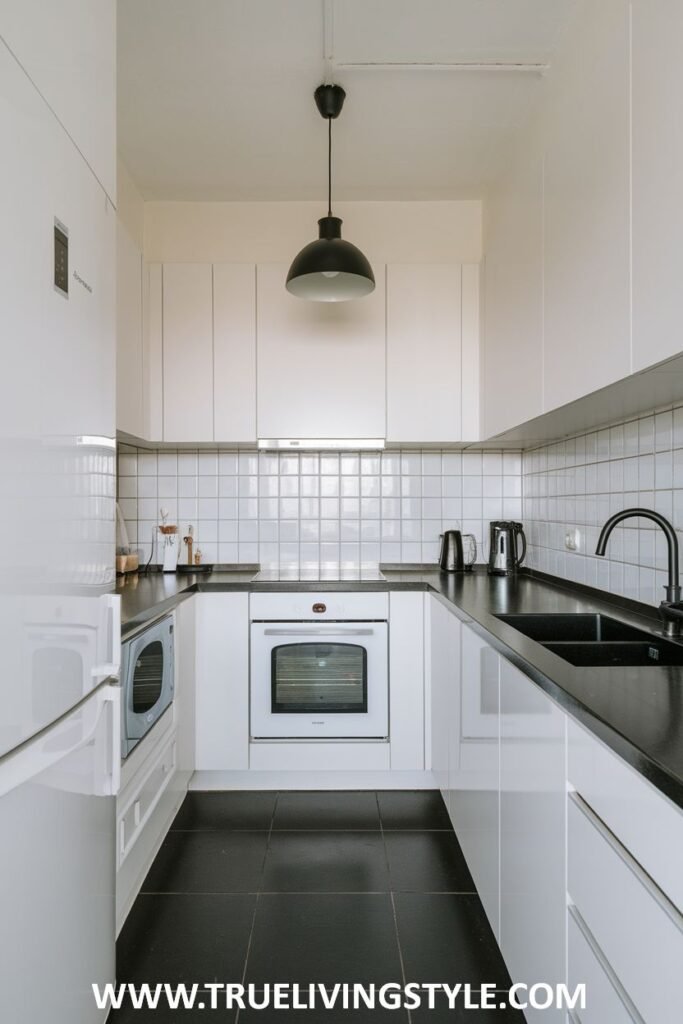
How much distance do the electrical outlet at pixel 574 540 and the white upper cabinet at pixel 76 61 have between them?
1.99 m

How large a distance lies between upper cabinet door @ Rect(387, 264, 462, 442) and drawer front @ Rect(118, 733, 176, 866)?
1.67 meters

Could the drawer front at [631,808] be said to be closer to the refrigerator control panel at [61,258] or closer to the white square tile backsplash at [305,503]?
the refrigerator control panel at [61,258]

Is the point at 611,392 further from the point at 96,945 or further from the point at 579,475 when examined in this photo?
the point at 96,945

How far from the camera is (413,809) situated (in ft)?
8.13

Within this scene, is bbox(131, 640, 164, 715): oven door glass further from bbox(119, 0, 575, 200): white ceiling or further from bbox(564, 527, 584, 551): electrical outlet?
bbox(119, 0, 575, 200): white ceiling

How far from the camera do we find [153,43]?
1.88m

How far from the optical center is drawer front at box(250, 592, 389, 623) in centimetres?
262

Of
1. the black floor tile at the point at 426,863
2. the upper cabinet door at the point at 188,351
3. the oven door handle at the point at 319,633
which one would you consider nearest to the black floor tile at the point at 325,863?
the black floor tile at the point at 426,863

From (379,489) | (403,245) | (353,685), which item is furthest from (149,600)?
(403,245)

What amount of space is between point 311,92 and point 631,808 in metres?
2.30

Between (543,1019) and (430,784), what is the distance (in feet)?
4.93

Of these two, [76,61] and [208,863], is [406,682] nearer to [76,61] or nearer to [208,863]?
[208,863]

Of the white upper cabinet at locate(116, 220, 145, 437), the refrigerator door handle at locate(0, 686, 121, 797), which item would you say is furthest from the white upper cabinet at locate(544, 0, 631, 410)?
→ the white upper cabinet at locate(116, 220, 145, 437)

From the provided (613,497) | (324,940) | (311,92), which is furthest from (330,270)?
(324,940)
